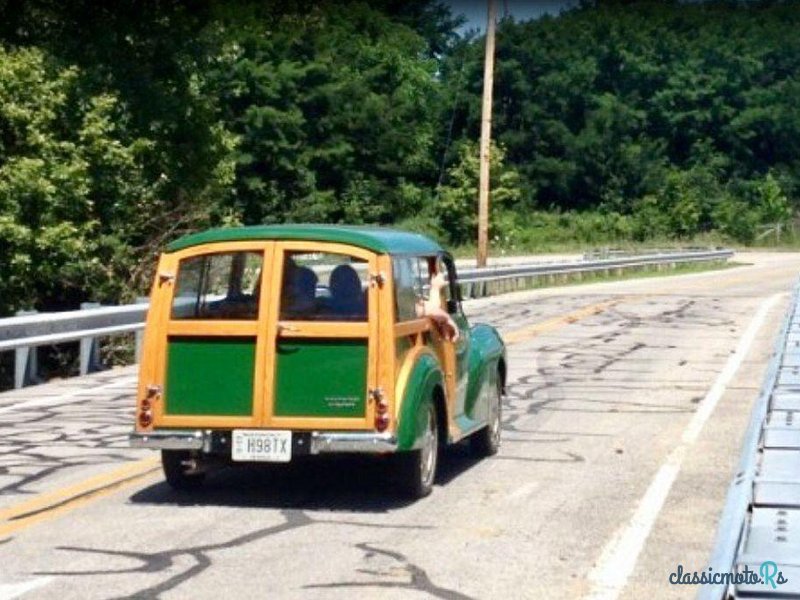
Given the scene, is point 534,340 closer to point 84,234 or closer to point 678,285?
point 84,234

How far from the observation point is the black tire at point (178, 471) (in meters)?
11.1

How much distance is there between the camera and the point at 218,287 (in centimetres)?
1095

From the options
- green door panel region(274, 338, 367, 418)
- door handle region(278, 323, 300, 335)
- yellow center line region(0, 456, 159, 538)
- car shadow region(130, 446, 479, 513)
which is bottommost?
yellow center line region(0, 456, 159, 538)

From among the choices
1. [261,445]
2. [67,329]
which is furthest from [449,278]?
[67,329]

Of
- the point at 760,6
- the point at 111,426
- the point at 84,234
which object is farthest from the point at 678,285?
the point at 760,6

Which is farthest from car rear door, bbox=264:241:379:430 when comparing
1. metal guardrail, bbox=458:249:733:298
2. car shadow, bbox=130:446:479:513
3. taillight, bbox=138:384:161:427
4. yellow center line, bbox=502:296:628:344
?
metal guardrail, bbox=458:249:733:298

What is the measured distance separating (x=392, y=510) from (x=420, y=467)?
39cm

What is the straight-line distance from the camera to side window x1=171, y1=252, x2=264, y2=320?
1075cm

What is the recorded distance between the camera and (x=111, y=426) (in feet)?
49.5

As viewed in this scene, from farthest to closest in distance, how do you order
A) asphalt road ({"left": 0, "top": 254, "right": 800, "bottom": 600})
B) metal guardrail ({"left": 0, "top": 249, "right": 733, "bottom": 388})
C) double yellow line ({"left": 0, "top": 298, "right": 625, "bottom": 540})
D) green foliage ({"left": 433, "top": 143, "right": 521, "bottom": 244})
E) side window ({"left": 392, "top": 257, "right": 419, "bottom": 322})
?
green foliage ({"left": 433, "top": 143, "right": 521, "bottom": 244}) → metal guardrail ({"left": 0, "top": 249, "right": 733, "bottom": 388}) → side window ({"left": 392, "top": 257, "right": 419, "bottom": 322}) → double yellow line ({"left": 0, "top": 298, "right": 625, "bottom": 540}) → asphalt road ({"left": 0, "top": 254, "right": 800, "bottom": 600})

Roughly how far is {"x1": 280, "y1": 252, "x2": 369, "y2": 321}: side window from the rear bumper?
0.75m

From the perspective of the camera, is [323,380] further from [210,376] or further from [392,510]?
[392,510]

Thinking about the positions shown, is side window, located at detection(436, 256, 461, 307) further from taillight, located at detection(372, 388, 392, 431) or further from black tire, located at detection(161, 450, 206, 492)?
black tire, located at detection(161, 450, 206, 492)

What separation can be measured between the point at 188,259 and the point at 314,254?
2.77 ft
